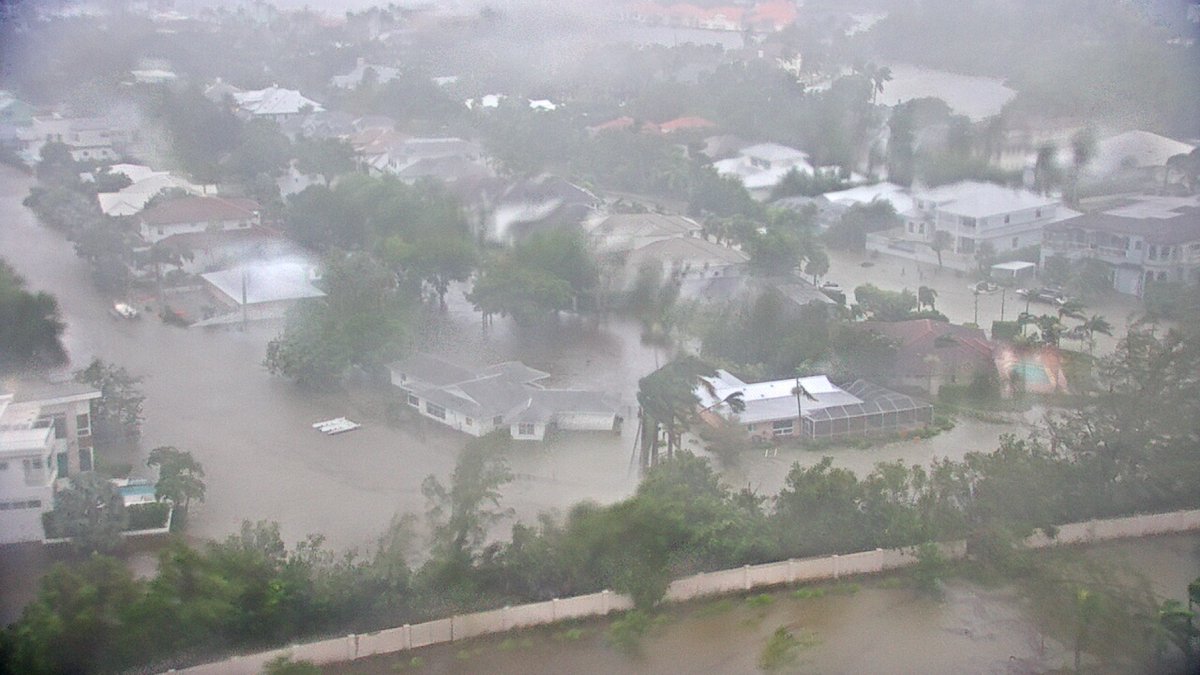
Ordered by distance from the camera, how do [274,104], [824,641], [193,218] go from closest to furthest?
[824,641] → [193,218] → [274,104]

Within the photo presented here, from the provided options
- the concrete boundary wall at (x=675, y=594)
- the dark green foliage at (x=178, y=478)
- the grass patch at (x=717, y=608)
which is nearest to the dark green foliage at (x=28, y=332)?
the dark green foliage at (x=178, y=478)

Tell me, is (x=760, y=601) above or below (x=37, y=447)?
below

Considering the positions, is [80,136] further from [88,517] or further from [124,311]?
[88,517]

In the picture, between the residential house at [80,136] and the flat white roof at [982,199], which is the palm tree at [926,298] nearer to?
the flat white roof at [982,199]

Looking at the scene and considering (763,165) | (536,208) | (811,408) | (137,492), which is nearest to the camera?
(137,492)

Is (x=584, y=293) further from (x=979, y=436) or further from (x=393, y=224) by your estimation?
(x=979, y=436)

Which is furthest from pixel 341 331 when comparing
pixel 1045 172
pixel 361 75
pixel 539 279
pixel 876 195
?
pixel 361 75

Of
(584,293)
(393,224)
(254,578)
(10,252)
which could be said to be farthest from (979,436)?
(10,252)
